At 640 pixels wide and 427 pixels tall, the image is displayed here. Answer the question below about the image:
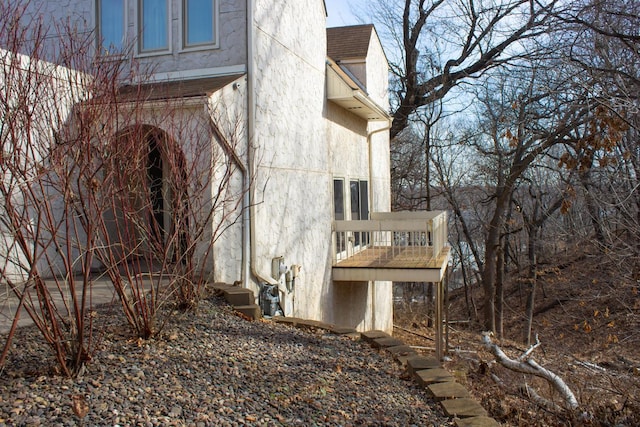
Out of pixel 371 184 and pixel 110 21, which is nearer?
pixel 110 21

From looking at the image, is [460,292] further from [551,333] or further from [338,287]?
[338,287]

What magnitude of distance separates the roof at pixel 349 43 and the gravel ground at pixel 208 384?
378 inches

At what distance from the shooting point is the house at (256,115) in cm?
755

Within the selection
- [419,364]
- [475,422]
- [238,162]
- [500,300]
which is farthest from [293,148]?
[500,300]

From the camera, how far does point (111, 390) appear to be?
4.12 m

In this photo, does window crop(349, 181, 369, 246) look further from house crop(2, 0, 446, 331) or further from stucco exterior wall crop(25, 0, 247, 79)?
stucco exterior wall crop(25, 0, 247, 79)

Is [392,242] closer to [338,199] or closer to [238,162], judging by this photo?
[338,199]

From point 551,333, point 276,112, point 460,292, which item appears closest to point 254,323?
point 276,112

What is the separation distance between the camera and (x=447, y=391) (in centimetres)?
509

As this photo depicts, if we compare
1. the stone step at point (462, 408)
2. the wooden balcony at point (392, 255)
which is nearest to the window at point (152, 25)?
the wooden balcony at point (392, 255)

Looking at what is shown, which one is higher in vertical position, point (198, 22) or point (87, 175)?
point (198, 22)

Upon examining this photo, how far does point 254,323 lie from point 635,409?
4324mm

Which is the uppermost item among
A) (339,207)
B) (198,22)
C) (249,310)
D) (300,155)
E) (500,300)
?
(198,22)

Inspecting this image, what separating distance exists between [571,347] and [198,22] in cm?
1449
